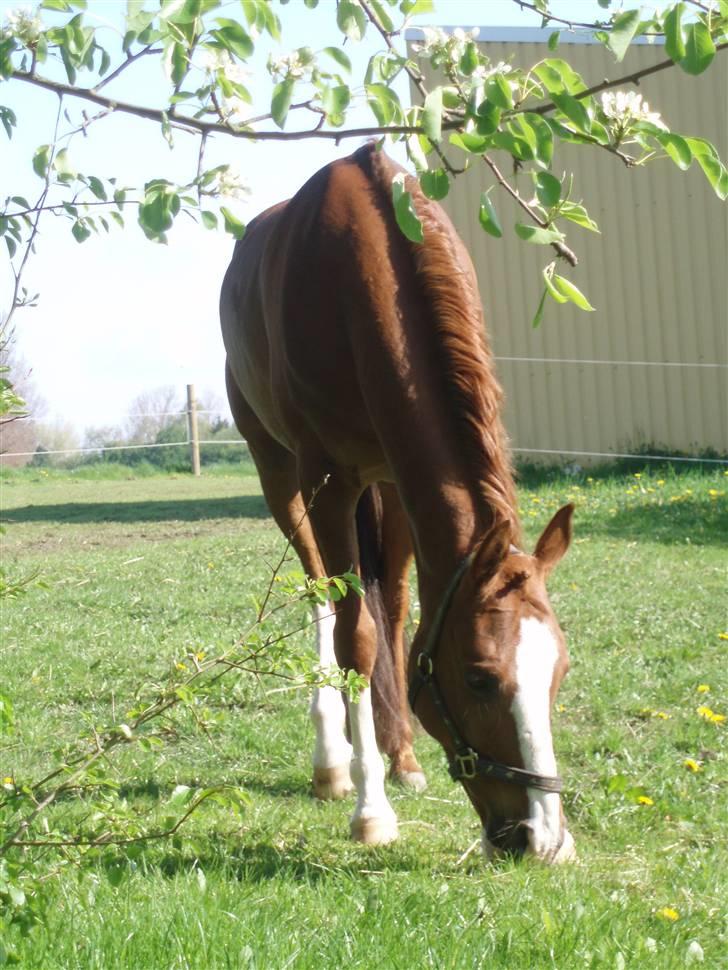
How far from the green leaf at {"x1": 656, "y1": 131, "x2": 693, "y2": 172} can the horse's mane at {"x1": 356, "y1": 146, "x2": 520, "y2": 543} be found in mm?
1457

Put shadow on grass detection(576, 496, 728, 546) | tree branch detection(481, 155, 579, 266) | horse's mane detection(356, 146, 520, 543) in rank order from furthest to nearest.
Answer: shadow on grass detection(576, 496, 728, 546)
horse's mane detection(356, 146, 520, 543)
tree branch detection(481, 155, 579, 266)

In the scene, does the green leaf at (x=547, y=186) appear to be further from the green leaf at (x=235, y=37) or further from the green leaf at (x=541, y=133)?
the green leaf at (x=235, y=37)

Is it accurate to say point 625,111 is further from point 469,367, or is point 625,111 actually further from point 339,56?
point 469,367

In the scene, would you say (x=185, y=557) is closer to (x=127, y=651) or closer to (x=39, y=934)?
(x=127, y=651)

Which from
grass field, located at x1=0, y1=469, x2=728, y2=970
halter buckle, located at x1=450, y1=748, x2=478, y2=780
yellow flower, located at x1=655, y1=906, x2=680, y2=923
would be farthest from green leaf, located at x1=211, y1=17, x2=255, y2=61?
yellow flower, located at x1=655, y1=906, x2=680, y2=923

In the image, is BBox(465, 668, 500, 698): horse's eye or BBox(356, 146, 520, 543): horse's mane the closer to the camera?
BBox(465, 668, 500, 698): horse's eye

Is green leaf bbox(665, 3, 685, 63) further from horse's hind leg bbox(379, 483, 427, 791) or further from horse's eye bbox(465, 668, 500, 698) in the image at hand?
horse's hind leg bbox(379, 483, 427, 791)

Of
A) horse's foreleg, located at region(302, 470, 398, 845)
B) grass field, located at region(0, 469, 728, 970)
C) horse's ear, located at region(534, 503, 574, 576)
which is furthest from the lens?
horse's foreleg, located at region(302, 470, 398, 845)

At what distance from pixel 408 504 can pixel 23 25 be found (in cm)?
188

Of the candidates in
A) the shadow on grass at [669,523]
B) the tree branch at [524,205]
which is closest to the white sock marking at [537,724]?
the tree branch at [524,205]

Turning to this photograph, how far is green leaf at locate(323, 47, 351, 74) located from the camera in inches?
55.9

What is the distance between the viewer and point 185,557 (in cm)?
879

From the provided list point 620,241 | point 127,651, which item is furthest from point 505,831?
point 620,241

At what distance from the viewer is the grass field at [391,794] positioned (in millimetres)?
2303
